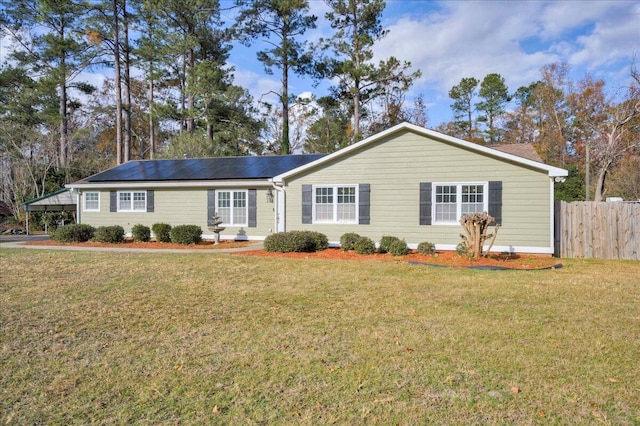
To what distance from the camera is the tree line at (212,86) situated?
25359 mm

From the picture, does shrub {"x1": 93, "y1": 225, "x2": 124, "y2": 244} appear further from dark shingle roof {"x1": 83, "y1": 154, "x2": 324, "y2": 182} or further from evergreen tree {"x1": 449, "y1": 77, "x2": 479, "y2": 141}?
evergreen tree {"x1": 449, "y1": 77, "x2": 479, "y2": 141}

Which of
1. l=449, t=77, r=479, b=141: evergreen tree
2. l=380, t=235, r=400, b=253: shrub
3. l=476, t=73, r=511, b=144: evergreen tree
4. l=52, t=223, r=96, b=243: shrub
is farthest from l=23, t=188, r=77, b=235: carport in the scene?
l=476, t=73, r=511, b=144: evergreen tree

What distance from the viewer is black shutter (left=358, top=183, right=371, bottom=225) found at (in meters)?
13.3

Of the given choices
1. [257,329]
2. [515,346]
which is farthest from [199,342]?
[515,346]

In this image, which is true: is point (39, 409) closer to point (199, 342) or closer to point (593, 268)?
point (199, 342)

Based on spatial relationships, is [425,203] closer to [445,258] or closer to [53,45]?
[445,258]

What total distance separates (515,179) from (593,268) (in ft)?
10.9

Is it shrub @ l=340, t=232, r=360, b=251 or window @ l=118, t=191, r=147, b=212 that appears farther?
window @ l=118, t=191, r=147, b=212

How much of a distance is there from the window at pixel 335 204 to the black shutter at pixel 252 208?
2.87 meters

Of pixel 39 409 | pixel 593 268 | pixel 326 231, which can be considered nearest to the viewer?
pixel 39 409

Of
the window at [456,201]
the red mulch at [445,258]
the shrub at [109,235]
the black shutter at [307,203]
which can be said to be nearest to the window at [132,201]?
the shrub at [109,235]

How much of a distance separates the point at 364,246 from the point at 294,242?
219cm

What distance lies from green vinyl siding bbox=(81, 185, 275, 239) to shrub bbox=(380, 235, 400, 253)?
4868 millimetres

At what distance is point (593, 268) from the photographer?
966cm
